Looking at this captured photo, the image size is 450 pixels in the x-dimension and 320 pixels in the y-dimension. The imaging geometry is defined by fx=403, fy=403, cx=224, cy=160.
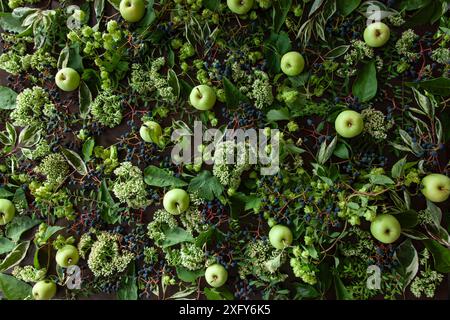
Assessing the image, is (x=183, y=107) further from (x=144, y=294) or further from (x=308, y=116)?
(x=144, y=294)

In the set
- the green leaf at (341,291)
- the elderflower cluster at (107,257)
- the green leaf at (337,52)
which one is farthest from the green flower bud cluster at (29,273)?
the green leaf at (337,52)

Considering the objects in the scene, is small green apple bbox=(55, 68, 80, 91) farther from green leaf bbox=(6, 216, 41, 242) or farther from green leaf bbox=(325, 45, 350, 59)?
green leaf bbox=(325, 45, 350, 59)

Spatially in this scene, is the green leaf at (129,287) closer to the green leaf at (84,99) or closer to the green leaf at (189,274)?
the green leaf at (189,274)

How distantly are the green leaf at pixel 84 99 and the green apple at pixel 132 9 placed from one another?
0.27 meters

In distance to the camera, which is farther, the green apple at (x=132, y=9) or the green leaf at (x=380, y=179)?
the green apple at (x=132, y=9)

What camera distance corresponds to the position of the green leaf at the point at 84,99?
1394 millimetres

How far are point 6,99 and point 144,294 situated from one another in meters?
0.83

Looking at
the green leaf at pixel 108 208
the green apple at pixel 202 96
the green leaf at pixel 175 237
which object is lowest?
the green leaf at pixel 175 237

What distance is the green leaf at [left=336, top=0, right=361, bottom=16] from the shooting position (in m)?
1.33

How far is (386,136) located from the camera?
51.2 inches

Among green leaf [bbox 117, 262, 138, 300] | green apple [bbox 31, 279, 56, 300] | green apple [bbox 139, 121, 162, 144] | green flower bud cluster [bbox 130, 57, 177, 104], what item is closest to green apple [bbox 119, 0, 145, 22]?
green flower bud cluster [bbox 130, 57, 177, 104]

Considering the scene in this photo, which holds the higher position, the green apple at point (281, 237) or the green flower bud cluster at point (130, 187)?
the green flower bud cluster at point (130, 187)

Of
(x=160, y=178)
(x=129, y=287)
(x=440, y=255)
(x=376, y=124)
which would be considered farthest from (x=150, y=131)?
(x=440, y=255)

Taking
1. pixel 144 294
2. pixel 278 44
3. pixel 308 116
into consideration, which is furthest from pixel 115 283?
pixel 278 44
